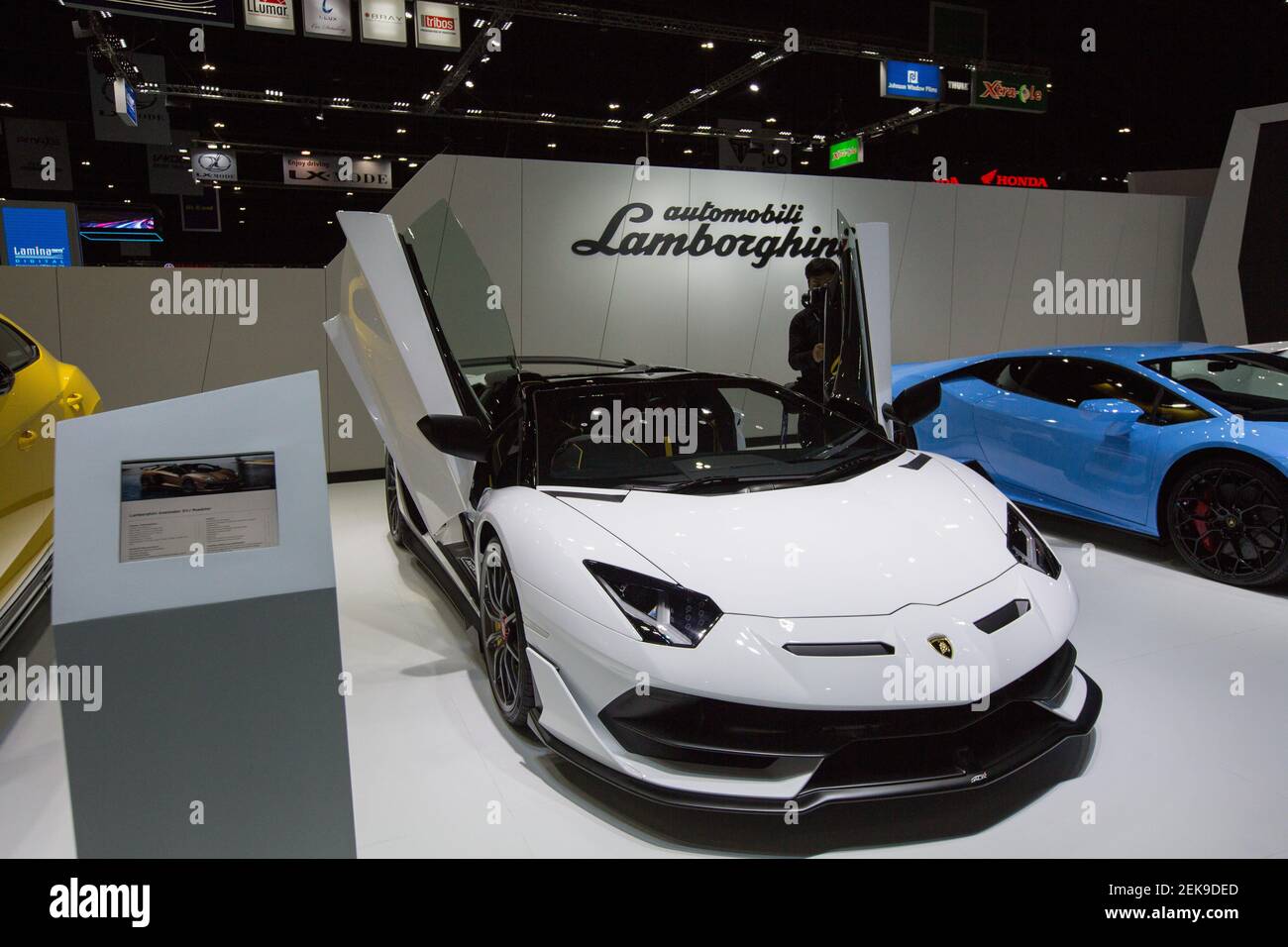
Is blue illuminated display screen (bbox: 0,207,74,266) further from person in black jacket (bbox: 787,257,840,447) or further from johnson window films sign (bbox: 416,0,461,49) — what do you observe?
person in black jacket (bbox: 787,257,840,447)

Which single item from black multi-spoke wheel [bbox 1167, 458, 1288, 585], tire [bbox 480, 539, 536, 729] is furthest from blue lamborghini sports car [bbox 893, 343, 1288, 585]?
tire [bbox 480, 539, 536, 729]

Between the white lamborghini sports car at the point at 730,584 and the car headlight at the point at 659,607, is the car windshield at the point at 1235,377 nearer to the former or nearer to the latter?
Result: the white lamborghini sports car at the point at 730,584

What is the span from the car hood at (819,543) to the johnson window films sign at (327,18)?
8136mm

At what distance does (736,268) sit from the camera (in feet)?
26.5

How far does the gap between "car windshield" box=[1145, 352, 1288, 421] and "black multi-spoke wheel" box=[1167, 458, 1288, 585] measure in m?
0.35

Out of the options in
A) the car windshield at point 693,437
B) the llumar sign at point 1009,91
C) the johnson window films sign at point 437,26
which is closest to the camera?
the car windshield at point 693,437

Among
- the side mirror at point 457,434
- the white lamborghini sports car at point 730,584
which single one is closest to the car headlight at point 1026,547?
the white lamborghini sports car at point 730,584

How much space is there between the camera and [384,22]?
8867 millimetres

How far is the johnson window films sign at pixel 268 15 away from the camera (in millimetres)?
8172

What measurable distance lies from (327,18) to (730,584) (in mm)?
8764

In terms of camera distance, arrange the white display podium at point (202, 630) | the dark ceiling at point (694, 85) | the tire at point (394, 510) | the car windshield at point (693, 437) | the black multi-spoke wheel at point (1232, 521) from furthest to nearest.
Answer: the dark ceiling at point (694, 85), the tire at point (394, 510), the black multi-spoke wheel at point (1232, 521), the car windshield at point (693, 437), the white display podium at point (202, 630)

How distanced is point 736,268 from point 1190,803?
21.4 ft
